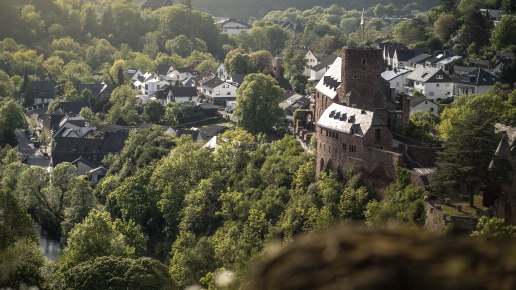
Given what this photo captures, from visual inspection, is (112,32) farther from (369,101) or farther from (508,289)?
(508,289)

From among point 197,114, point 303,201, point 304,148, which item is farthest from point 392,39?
point 303,201

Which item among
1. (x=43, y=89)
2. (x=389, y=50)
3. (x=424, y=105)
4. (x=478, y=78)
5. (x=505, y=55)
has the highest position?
(x=505, y=55)

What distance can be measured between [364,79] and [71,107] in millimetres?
49962

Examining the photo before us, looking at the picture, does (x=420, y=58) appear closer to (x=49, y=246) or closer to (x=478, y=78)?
(x=478, y=78)

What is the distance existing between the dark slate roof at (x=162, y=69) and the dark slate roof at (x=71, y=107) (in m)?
14.6

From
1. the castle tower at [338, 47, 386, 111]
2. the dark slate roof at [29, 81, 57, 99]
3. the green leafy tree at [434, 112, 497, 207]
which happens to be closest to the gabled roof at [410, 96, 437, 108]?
the castle tower at [338, 47, 386, 111]

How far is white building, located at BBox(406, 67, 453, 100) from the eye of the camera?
64.4m

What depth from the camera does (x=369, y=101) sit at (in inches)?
1630

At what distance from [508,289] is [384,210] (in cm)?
3083

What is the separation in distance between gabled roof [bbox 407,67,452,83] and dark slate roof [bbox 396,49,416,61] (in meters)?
7.09

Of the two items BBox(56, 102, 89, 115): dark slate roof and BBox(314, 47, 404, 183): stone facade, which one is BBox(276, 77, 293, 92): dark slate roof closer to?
BBox(56, 102, 89, 115): dark slate roof

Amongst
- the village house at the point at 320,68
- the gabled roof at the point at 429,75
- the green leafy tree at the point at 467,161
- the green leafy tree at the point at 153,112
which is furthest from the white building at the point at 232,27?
the green leafy tree at the point at 467,161

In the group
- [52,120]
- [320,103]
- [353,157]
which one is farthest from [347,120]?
[52,120]

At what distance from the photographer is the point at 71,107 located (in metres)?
85.7
